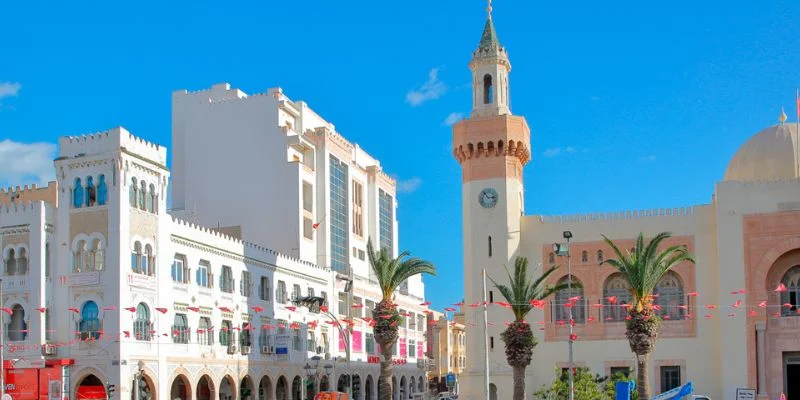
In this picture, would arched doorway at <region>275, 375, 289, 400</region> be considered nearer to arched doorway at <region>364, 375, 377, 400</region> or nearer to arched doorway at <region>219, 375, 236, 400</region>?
arched doorway at <region>219, 375, 236, 400</region>

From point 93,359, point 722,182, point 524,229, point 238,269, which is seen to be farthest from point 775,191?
point 93,359

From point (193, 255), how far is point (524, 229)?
18714mm

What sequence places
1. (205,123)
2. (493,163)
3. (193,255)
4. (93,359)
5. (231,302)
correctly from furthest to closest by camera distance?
1. (205,123)
2. (493,163)
3. (231,302)
4. (193,255)
5. (93,359)

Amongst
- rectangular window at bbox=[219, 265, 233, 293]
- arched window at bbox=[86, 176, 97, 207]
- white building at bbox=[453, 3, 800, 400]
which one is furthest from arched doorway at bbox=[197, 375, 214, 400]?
white building at bbox=[453, 3, 800, 400]

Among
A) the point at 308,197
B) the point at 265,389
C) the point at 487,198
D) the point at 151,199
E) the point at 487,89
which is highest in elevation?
the point at 487,89

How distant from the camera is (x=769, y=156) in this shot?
54.1 meters

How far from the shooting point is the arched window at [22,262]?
43.8 m

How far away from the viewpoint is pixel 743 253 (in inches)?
2039

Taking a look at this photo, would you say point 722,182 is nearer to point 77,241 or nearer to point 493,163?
point 493,163

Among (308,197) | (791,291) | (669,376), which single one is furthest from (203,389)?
(791,291)

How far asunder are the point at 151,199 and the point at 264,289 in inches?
475


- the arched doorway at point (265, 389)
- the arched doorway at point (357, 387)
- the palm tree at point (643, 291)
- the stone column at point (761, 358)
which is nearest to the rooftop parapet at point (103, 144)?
the arched doorway at point (265, 389)

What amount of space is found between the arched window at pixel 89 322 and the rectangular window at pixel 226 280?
9509 millimetres

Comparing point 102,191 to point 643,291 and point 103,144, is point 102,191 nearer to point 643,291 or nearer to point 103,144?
point 103,144
